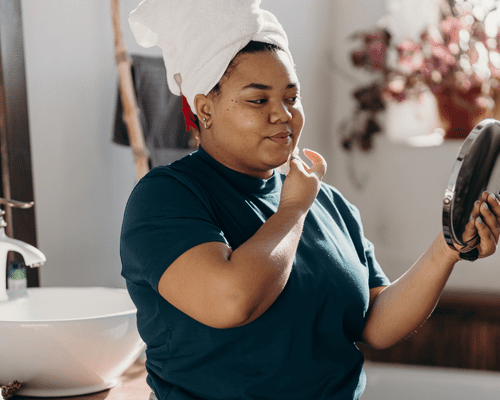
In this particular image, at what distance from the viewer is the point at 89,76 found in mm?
1478

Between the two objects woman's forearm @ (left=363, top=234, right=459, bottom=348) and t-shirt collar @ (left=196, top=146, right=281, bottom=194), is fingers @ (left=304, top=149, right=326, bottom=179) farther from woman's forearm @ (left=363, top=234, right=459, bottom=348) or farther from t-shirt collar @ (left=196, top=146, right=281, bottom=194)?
woman's forearm @ (left=363, top=234, right=459, bottom=348)

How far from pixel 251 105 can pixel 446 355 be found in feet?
6.32

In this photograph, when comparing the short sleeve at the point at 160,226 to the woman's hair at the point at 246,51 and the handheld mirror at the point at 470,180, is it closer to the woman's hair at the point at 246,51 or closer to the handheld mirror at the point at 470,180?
the woman's hair at the point at 246,51

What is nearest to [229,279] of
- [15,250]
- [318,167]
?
[318,167]

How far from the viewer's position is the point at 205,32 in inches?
30.1

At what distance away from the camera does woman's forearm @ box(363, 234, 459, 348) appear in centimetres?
86

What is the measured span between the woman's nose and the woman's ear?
0.09m

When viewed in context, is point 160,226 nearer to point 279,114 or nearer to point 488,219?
point 279,114

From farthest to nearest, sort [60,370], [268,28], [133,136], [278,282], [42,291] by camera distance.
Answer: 1. [133,136]
2. [42,291]
3. [60,370]
4. [268,28]
5. [278,282]

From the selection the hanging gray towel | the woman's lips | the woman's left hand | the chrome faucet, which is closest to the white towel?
the woman's lips

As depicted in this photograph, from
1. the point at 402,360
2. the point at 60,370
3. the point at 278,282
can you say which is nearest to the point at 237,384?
the point at 278,282

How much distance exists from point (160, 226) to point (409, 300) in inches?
17.4

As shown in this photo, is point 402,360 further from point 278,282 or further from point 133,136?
point 278,282

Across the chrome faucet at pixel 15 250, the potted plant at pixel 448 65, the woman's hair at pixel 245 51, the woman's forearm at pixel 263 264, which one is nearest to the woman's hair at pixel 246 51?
the woman's hair at pixel 245 51
